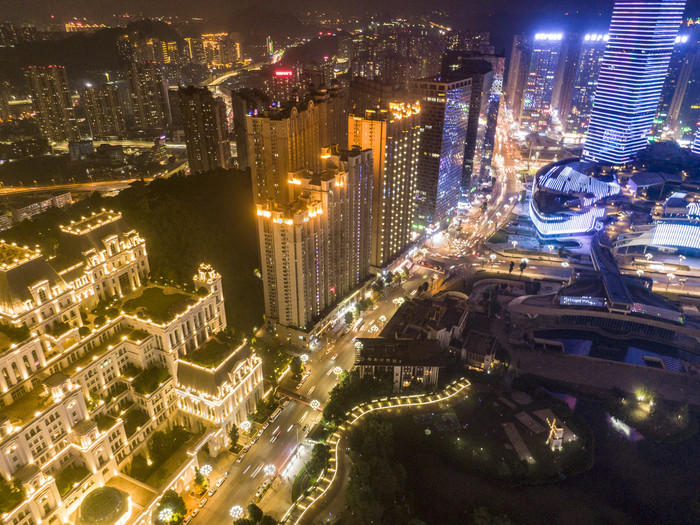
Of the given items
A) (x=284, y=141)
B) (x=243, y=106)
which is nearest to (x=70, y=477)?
(x=284, y=141)

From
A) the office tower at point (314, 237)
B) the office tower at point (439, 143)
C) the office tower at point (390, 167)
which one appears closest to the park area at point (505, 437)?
the office tower at point (314, 237)

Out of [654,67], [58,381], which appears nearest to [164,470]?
[58,381]

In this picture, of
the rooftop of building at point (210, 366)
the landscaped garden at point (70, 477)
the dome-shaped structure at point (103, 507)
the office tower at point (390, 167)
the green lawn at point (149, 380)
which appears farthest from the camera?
the office tower at point (390, 167)

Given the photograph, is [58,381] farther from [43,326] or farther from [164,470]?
[164,470]

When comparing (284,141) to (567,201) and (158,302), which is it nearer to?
(158,302)

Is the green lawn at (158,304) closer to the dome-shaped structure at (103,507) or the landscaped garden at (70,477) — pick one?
the landscaped garden at (70,477)

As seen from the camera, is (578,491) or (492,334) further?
(492,334)

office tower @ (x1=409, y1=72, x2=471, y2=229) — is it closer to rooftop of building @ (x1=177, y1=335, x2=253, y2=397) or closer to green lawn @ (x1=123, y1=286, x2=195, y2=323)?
rooftop of building @ (x1=177, y1=335, x2=253, y2=397)
